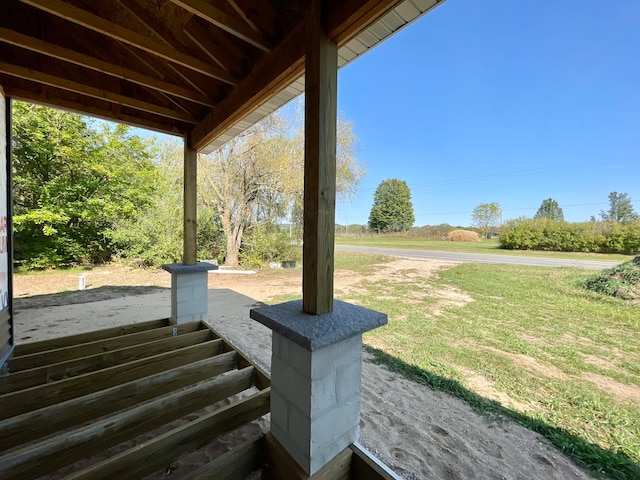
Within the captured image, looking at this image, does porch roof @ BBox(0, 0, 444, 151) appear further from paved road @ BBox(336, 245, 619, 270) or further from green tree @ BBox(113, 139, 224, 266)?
paved road @ BBox(336, 245, 619, 270)

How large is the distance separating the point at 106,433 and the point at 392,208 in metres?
35.1

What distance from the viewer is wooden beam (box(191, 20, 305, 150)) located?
1.53m

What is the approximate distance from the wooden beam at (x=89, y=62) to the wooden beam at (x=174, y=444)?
250 centimetres

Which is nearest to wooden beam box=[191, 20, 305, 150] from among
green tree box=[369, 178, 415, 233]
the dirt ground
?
the dirt ground

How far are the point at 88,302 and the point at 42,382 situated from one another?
14.3ft

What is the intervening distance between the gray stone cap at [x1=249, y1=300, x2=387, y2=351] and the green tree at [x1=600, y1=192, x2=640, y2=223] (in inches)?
719

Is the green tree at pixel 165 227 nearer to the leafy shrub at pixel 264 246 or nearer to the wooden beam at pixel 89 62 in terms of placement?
the leafy shrub at pixel 264 246

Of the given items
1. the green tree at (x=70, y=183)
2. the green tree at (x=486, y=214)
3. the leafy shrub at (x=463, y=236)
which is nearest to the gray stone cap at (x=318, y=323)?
the green tree at (x=70, y=183)

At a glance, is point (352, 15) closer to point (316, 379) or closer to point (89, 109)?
point (316, 379)

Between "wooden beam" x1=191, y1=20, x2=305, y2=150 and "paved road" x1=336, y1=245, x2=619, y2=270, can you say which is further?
"paved road" x1=336, y1=245, x2=619, y2=270

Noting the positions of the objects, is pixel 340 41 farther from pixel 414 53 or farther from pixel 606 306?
pixel 606 306

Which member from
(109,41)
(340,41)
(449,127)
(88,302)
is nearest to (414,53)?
(340,41)

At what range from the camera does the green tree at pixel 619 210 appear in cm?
1238

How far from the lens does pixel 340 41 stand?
125 centimetres
